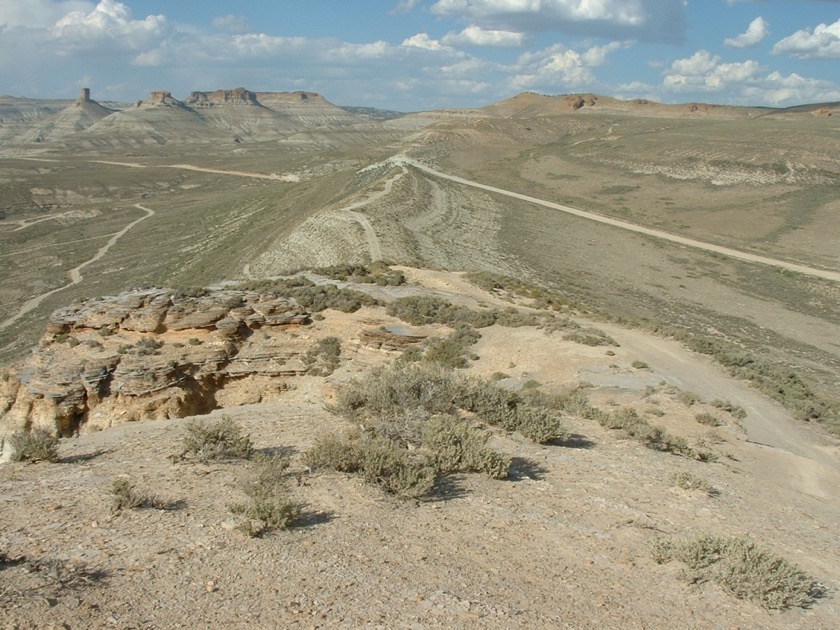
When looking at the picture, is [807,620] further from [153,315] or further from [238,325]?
[153,315]

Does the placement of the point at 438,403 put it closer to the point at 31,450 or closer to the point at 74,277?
the point at 31,450

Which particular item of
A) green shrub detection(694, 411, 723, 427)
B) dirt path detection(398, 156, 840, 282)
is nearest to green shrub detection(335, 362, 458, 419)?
green shrub detection(694, 411, 723, 427)

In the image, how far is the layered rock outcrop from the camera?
1436 cm

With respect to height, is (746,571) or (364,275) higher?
(746,571)

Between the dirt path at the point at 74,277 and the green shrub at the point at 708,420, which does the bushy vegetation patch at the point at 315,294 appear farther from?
the dirt path at the point at 74,277

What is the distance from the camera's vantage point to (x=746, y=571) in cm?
572

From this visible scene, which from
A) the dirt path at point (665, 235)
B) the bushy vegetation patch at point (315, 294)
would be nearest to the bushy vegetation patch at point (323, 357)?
the bushy vegetation patch at point (315, 294)

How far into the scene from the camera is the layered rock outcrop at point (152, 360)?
47.1ft

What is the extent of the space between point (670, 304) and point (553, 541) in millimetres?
27858

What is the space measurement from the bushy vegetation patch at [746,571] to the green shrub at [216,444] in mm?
4784

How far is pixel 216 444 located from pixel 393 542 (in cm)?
301

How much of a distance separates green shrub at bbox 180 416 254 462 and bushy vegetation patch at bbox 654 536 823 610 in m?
4.78

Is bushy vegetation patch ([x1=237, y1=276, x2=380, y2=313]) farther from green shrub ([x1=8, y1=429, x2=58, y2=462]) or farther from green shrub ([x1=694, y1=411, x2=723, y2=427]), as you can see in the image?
green shrub ([x1=8, y1=429, x2=58, y2=462])

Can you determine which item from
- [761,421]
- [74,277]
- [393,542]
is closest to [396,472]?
[393,542]
